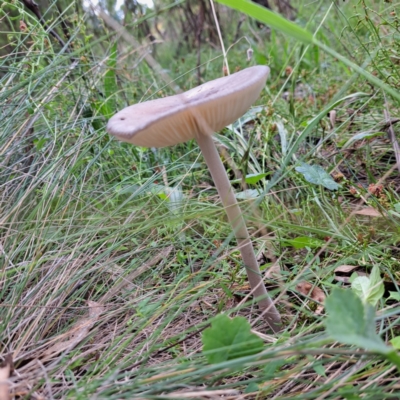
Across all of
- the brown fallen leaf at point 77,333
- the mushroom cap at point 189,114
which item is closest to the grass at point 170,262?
the brown fallen leaf at point 77,333

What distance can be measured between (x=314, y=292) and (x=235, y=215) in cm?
40

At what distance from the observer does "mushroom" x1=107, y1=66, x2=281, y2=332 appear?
0.91 metres

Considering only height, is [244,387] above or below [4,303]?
below

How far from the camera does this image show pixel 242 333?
3.03 feet

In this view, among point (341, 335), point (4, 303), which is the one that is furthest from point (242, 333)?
point (4, 303)

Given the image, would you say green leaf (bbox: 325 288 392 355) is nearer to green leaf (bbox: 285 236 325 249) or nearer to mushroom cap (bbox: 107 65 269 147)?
mushroom cap (bbox: 107 65 269 147)

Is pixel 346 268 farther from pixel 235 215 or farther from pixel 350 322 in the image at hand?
pixel 350 322

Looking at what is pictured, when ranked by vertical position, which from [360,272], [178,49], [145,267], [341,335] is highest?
[178,49]

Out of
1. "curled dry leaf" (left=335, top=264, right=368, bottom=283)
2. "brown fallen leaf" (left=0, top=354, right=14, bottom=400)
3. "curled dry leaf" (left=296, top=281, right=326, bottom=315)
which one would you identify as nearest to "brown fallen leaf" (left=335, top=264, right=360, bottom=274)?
"curled dry leaf" (left=335, top=264, right=368, bottom=283)

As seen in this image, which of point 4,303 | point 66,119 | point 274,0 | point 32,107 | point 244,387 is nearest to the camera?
point 244,387

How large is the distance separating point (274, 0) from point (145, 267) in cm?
447

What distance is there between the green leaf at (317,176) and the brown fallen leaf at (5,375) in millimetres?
1069

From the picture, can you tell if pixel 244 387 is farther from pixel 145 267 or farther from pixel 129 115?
pixel 129 115

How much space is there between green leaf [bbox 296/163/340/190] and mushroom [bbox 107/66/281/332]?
0.46 metres
